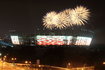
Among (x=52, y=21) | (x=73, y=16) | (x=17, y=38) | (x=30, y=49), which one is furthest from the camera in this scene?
(x=17, y=38)

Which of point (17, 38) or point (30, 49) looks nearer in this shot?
point (30, 49)

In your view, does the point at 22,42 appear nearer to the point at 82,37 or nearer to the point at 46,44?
the point at 46,44

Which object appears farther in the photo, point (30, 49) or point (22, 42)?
point (22, 42)

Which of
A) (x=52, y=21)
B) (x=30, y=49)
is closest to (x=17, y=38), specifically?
(x=30, y=49)

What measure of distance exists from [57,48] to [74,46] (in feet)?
27.1

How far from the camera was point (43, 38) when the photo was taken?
94.5 metres

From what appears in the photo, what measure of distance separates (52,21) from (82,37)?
184 ft

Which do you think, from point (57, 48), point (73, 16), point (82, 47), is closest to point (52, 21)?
point (73, 16)

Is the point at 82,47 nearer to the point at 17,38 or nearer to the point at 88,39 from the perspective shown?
the point at 88,39

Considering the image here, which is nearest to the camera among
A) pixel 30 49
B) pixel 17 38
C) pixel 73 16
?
pixel 73 16

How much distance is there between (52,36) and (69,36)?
7.52 metres

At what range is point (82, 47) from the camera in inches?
3765

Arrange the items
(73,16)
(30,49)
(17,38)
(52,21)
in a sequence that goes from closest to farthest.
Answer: (73,16), (52,21), (30,49), (17,38)

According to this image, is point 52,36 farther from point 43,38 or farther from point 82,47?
point 82,47
